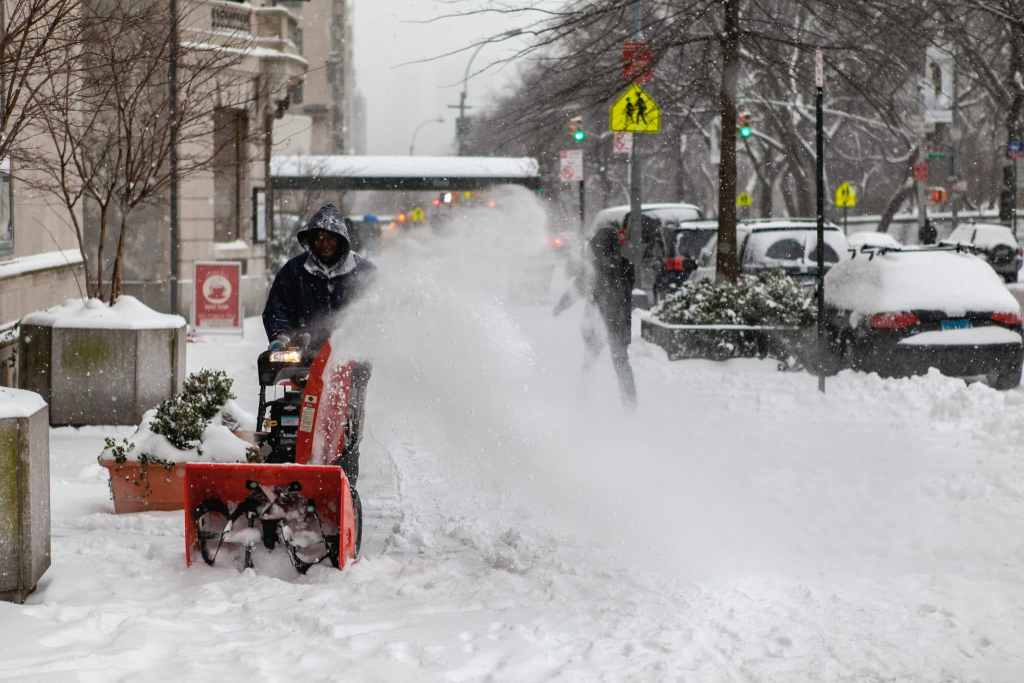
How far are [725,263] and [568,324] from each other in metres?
5.51

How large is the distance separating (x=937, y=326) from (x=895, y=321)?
0.42 m

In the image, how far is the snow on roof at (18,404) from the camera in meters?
5.70

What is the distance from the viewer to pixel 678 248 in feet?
89.2

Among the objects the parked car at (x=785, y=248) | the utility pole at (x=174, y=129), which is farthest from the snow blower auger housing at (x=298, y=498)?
the parked car at (x=785, y=248)

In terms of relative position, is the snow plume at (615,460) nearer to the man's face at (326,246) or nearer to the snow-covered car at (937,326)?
the man's face at (326,246)

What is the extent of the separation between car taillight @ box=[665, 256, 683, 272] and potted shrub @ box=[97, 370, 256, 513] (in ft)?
60.1

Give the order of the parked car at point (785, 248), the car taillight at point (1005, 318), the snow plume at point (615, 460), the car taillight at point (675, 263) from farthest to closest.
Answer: the car taillight at point (675, 263), the parked car at point (785, 248), the car taillight at point (1005, 318), the snow plume at point (615, 460)

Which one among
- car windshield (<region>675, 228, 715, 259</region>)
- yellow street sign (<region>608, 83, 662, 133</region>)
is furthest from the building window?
car windshield (<region>675, 228, 715, 259</region>)

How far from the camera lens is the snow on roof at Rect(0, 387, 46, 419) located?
18.7 feet

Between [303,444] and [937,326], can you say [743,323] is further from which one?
[303,444]

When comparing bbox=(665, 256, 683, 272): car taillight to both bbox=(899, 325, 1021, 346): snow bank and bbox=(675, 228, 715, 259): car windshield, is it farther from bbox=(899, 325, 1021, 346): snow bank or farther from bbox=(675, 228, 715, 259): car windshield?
bbox=(899, 325, 1021, 346): snow bank

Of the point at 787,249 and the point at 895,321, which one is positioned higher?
the point at 787,249

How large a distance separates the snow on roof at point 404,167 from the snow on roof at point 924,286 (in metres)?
25.0

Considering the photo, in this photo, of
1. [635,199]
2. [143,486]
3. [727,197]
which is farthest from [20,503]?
[635,199]
